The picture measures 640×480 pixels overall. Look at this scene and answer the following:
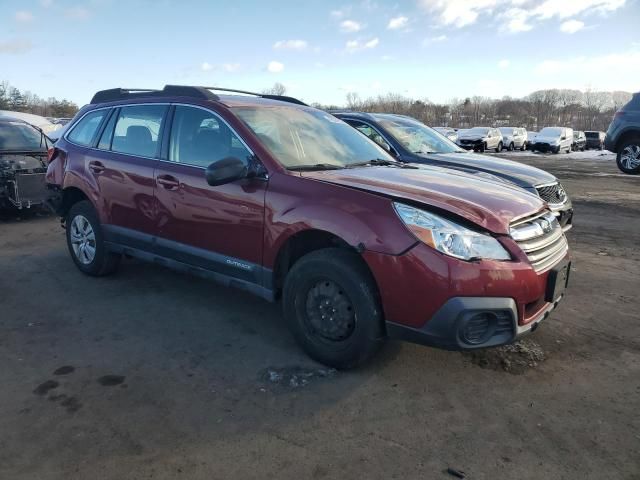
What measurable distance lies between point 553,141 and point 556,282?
1320 inches

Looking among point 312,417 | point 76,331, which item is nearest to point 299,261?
point 312,417

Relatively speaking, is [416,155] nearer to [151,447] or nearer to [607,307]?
[607,307]

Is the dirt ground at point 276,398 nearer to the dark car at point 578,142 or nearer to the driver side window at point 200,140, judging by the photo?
the driver side window at point 200,140

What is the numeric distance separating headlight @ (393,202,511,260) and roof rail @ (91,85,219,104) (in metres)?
2.16

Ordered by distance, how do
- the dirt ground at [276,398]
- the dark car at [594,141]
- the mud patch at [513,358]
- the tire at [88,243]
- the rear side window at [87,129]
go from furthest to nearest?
1. the dark car at [594,141]
2. the rear side window at [87,129]
3. the tire at [88,243]
4. the mud patch at [513,358]
5. the dirt ground at [276,398]

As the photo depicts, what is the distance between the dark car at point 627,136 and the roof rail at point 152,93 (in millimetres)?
11684

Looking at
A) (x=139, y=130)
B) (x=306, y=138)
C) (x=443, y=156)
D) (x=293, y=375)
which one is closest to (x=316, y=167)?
(x=306, y=138)

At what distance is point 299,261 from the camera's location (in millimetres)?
3498

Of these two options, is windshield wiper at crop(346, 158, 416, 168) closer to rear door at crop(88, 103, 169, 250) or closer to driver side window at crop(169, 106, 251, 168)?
driver side window at crop(169, 106, 251, 168)

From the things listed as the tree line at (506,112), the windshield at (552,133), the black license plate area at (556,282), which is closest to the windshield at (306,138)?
the black license plate area at (556,282)

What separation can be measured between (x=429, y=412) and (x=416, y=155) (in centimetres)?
451

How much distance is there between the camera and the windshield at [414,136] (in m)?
7.29

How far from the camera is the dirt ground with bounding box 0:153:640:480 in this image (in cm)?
255

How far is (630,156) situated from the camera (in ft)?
42.1
